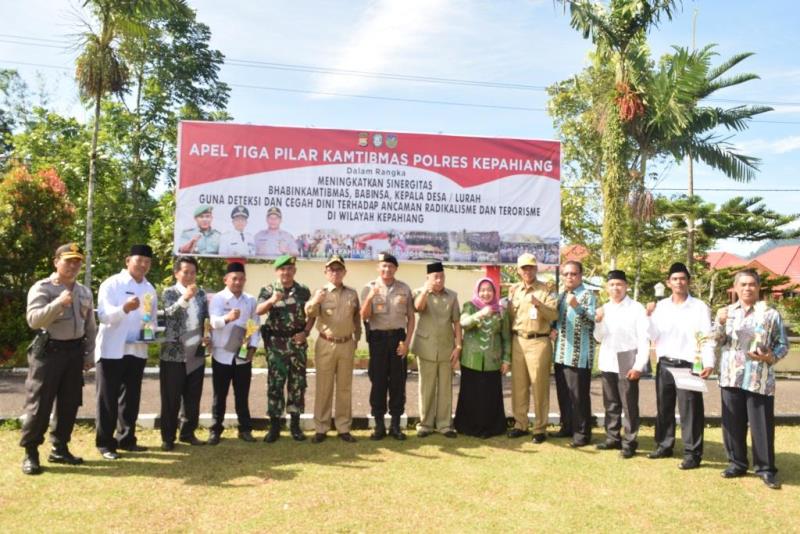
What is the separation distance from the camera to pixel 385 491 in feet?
13.7

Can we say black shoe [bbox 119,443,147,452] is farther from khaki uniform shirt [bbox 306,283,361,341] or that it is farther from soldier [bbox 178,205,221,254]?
soldier [bbox 178,205,221,254]

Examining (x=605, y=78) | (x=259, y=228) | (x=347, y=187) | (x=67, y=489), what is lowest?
(x=67, y=489)

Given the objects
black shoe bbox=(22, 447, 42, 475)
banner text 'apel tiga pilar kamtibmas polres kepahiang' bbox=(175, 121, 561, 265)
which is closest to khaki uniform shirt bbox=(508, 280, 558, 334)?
black shoe bbox=(22, 447, 42, 475)

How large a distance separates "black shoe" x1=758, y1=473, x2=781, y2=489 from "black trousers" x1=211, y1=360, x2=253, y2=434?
4205 mm

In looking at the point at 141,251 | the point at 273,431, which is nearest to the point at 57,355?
the point at 141,251

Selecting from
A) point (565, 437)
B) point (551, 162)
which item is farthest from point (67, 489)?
point (551, 162)

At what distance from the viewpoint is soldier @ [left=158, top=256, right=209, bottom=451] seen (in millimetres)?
5164

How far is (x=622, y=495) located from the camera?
418 centimetres

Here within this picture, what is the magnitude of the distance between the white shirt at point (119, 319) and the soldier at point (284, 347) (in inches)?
39.4

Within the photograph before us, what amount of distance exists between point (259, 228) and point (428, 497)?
6.63 metres

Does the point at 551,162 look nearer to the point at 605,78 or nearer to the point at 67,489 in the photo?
the point at 605,78

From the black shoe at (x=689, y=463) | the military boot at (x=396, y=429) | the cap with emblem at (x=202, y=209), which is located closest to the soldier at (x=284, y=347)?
the military boot at (x=396, y=429)

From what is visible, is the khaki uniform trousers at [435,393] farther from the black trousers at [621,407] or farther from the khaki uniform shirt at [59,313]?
the khaki uniform shirt at [59,313]

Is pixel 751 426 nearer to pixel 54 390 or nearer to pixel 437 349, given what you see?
pixel 437 349
